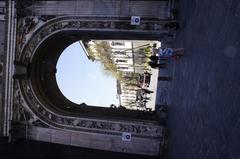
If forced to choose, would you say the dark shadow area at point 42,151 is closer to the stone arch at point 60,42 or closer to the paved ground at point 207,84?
the stone arch at point 60,42

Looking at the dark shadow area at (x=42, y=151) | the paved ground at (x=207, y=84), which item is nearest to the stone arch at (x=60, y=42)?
the dark shadow area at (x=42, y=151)

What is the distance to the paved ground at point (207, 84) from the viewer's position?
26.7 feet

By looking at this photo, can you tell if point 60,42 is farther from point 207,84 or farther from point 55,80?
point 207,84

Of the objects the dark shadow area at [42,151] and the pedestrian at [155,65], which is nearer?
the dark shadow area at [42,151]

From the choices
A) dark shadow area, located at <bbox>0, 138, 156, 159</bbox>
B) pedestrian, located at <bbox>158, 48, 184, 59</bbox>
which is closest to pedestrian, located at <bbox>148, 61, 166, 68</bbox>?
pedestrian, located at <bbox>158, 48, 184, 59</bbox>

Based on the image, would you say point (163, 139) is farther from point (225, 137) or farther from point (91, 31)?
point (225, 137)

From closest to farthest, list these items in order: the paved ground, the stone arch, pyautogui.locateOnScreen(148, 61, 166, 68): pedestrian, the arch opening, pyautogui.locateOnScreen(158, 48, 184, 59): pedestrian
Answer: the paved ground
pyautogui.locateOnScreen(158, 48, 184, 59): pedestrian
the stone arch
the arch opening
pyautogui.locateOnScreen(148, 61, 166, 68): pedestrian

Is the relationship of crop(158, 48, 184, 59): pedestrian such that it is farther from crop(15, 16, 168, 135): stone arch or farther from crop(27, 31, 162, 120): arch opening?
crop(27, 31, 162, 120): arch opening

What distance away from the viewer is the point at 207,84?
10.2m

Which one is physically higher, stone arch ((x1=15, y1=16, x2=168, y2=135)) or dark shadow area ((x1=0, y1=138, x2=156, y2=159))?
stone arch ((x1=15, y1=16, x2=168, y2=135))

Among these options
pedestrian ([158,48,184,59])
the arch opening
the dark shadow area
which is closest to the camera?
pedestrian ([158,48,184,59])

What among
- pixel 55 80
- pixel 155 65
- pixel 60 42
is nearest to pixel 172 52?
pixel 155 65

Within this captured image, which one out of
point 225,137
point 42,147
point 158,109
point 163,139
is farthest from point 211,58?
point 42,147

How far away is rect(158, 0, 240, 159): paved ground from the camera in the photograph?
812 centimetres
